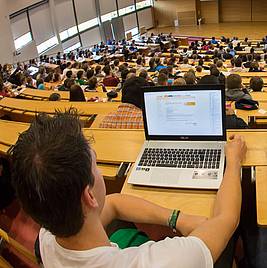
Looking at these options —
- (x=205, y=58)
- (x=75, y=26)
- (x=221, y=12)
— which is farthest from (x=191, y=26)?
(x=205, y=58)

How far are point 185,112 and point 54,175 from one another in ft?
3.91

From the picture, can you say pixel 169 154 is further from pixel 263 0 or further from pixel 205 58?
pixel 263 0

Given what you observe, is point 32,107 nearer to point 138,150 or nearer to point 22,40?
point 138,150

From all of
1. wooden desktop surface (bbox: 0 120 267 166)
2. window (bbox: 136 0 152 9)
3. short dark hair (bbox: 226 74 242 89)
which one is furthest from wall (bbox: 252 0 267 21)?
wooden desktop surface (bbox: 0 120 267 166)

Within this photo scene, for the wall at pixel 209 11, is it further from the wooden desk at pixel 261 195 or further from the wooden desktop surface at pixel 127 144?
the wooden desk at pixel 261 195

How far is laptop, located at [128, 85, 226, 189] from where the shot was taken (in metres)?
1.97

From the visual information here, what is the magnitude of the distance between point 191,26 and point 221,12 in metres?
2.08

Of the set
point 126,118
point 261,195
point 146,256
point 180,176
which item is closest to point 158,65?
point 126,118

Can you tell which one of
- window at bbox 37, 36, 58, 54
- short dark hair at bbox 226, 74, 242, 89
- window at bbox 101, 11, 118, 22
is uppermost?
short dark hair at bbox 226, 74, 242, 89

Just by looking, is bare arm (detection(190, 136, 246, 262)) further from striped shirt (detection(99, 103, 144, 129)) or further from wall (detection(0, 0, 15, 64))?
wall (detection(0, 0, 15, 64))

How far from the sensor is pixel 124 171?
2.15m

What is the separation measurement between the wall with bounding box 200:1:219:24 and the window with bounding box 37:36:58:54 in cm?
1118

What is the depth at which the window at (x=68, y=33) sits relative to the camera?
20.1 meters

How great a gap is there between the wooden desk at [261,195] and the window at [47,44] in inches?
710
